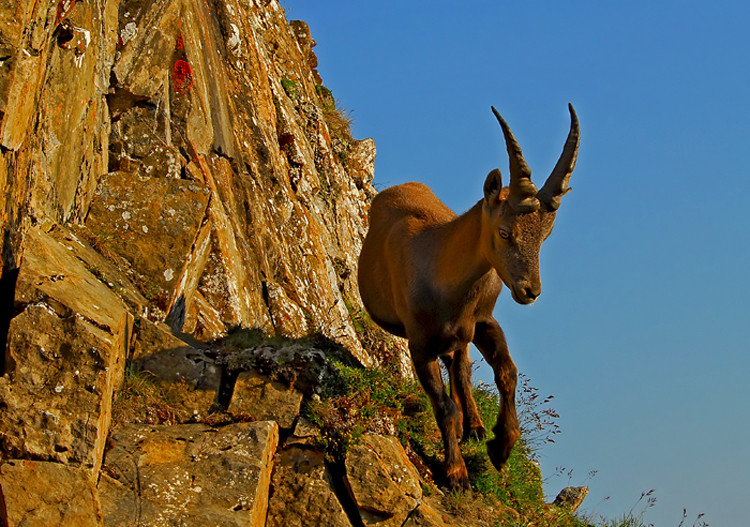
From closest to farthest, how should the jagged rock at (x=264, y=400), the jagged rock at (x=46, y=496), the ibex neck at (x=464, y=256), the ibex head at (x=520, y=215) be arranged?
the jagged rock at (x=46, y=496) < the ibex head at (x=520, y=215) < the jagged rock at (x=264, y=400) < the ibex neck at (x=464, y=256)

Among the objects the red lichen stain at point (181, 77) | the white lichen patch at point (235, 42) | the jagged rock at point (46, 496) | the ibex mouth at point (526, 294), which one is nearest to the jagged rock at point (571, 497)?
the ibex mouth at point (526, 294)

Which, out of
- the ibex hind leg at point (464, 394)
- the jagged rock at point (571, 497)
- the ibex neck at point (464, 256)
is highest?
the ibex neck at point (464, 256)

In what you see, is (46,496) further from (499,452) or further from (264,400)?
(499,452)

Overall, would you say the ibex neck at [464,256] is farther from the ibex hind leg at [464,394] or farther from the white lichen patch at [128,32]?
the white lichen patch at [128,32]

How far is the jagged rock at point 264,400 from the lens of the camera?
22.6 ft

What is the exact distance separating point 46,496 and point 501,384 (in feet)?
13.4

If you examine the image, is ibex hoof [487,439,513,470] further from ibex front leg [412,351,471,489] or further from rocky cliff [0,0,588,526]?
rocky cliff [0,0,588,526]

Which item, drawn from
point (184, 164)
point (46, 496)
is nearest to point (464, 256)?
point (46, 496)

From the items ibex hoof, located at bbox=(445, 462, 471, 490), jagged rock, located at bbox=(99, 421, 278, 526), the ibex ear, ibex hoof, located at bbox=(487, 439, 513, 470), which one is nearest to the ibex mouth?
the ibex ear

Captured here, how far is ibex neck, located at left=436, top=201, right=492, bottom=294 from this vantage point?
24.5 ft

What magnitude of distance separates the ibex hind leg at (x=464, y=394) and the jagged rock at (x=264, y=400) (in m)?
1.98

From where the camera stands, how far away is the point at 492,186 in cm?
739

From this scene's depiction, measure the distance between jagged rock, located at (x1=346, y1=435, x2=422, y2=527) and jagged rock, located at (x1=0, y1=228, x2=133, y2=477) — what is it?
1959 mm

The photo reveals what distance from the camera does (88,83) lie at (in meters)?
8.72
